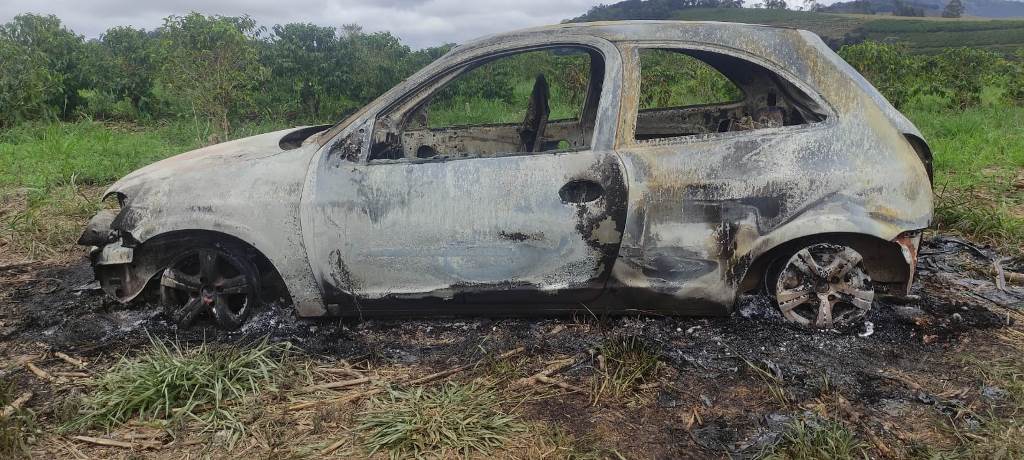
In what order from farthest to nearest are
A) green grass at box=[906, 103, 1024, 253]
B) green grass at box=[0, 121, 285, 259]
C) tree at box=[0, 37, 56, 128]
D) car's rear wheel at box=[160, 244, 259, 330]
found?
tree at box=[0, 37, 56, 128] → green grass at box=[0, 121, 285, 259] → green grass at box=[906, 103, 1024, 253] → car's rear wheel at box=[160, 244, 259, 330]

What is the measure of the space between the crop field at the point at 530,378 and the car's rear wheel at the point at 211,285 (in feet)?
0.33

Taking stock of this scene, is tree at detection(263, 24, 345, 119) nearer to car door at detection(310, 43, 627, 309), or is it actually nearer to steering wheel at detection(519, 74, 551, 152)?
steering wheel at detection(519, 74, 551, 152)

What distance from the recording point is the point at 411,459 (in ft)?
8.78

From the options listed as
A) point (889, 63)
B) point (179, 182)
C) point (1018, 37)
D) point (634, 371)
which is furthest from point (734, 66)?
point (1018, 37)

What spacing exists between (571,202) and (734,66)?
1339mm

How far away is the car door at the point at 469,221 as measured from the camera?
334 cm

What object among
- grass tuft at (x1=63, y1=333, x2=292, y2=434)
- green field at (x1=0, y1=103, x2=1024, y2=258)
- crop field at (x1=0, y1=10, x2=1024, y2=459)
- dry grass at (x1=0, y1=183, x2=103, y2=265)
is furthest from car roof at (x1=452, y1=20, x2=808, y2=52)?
dry grass at (x1=0, y1=183, x2=103, y2=265)

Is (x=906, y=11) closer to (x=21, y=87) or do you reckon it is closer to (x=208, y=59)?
(x=208, y=59)

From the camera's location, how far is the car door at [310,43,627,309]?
334cm

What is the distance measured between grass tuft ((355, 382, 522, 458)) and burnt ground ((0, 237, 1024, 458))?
101 mm

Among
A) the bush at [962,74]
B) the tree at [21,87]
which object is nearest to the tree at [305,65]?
the tree at [21,87]

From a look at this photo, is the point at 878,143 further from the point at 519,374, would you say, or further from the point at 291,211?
the point at 291,211

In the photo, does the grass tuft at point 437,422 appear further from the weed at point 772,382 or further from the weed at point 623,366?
the weed at point 772,382

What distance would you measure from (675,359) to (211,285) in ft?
8.09
